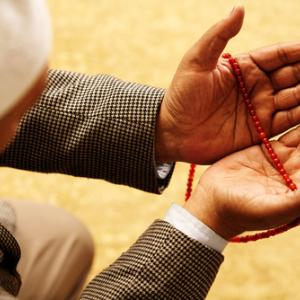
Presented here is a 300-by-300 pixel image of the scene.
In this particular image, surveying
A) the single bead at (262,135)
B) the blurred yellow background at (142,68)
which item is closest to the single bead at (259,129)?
the single bead at (262,135)

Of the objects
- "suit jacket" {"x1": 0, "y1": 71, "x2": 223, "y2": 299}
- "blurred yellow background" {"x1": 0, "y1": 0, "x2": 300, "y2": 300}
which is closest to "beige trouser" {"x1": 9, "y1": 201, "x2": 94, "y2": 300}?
"suit jacket" {"x1": 0, "y1": 71, "x2": 223, "y2": 299}

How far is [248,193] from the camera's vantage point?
2.52 feet

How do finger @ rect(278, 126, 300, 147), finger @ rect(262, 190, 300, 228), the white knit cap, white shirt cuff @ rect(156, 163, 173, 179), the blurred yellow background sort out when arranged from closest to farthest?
the white knit cap, finger @ rect(262, 190, 300, 228), finger @ rect(278, 126, 300, 147), white shirt cuff @ rect(156, 163, 173, 179), the blurred yellow background

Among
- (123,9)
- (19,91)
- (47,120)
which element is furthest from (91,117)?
(123,9)

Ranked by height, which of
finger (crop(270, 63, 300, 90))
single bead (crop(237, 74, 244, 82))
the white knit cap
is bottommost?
single bead (crop(237, 74, 244, 82))

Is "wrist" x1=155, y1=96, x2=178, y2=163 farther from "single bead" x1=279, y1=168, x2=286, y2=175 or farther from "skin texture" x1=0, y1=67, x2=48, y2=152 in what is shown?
"skin texture" x1=0, y1=67, x2=48, y2=152

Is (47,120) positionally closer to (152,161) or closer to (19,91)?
(152,161)

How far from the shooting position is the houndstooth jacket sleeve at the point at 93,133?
2.94 ft

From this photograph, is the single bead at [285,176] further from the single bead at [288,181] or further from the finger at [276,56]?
the finger at [276,56]

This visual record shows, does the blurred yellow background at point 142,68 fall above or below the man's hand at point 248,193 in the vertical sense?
below

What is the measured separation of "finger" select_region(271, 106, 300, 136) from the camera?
856 mm

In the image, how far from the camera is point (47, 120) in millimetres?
917

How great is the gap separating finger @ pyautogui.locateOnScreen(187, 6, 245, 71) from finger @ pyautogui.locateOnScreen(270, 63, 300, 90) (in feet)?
0.29

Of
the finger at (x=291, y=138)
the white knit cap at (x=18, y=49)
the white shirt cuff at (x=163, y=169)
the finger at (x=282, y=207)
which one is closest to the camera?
the white knit cap at (x=18, y=49)
